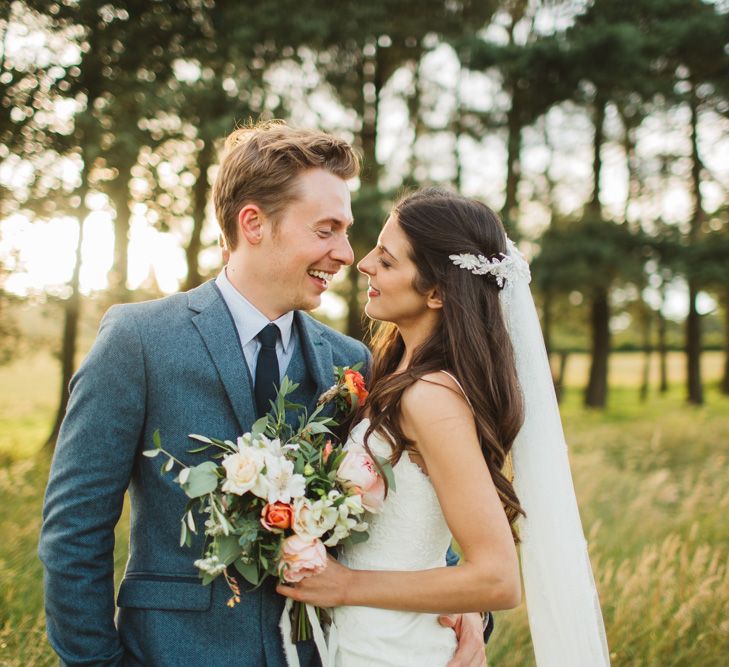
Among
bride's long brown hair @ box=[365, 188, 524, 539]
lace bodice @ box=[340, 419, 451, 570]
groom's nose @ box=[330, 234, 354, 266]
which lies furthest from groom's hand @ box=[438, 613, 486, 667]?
groom's nose @ box=[330, 234, 354, 266]

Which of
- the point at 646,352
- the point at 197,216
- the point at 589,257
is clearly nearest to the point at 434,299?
the point at 197,216

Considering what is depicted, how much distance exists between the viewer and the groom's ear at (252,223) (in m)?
2.61

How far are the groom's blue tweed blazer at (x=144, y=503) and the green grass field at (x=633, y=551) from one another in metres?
1.23

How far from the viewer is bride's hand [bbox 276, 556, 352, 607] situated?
220cm

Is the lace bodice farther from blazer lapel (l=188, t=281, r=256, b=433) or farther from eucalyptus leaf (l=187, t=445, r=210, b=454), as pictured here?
eucalyptus leaf (l=187, t=445, r=210, b=454)

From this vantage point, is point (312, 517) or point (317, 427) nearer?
point (312, 517)

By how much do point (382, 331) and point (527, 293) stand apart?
746 millimetres

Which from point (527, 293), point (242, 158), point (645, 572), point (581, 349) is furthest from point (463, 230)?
point (581, 349)

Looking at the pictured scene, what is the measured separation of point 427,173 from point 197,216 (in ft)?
23.4

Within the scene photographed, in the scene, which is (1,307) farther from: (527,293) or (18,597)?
(527,293)

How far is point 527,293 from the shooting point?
2.77m

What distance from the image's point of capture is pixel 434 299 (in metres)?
2.71

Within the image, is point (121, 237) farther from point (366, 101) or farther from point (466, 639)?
point (466, 639)

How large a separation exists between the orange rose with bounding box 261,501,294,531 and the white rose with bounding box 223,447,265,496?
3.4 inches
